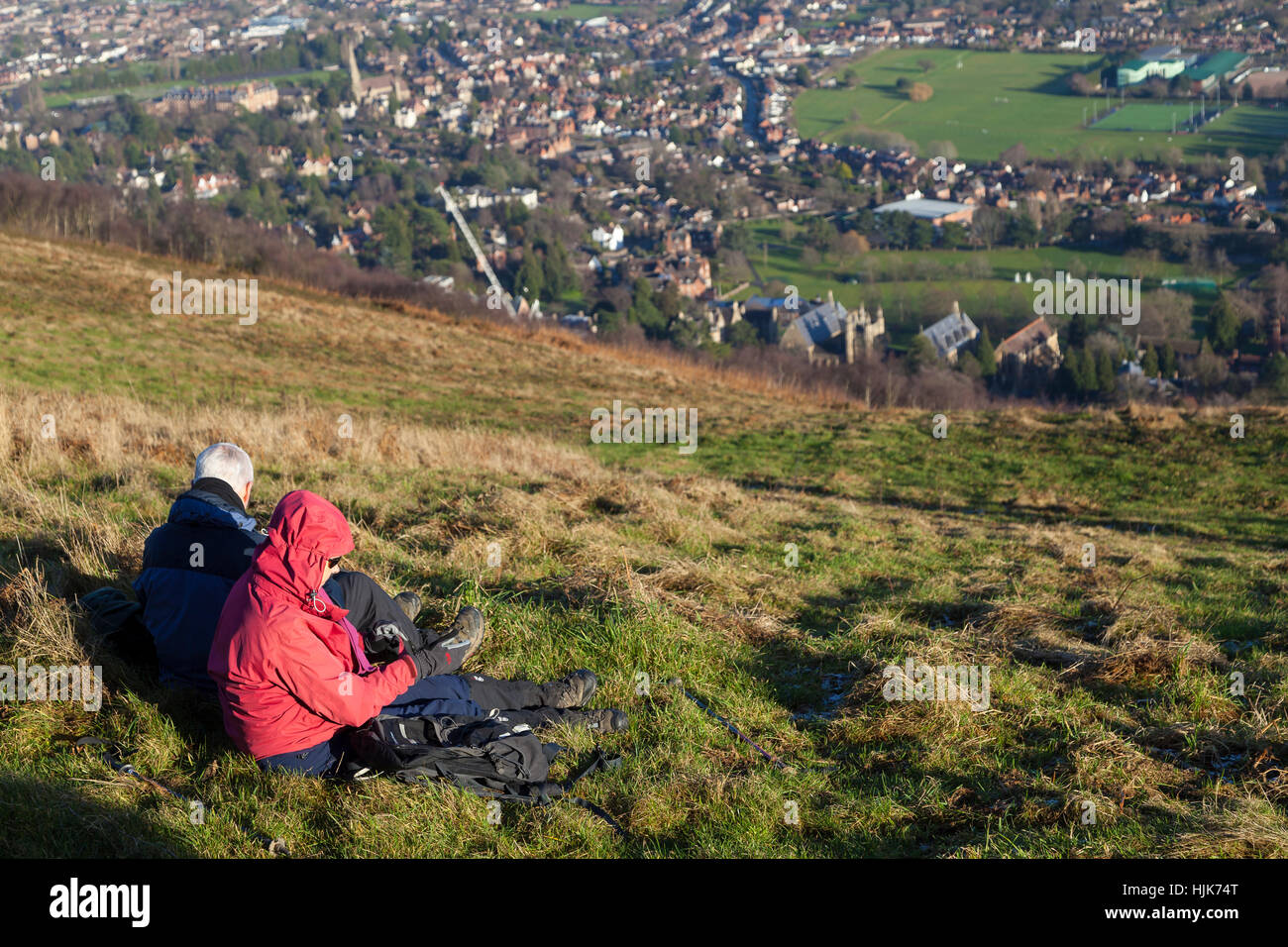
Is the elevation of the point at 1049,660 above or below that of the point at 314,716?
below

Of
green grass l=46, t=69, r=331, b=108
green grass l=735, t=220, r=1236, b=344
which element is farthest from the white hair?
green grass l=46, t=69, r=331, b=108

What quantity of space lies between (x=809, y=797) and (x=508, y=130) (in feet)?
492

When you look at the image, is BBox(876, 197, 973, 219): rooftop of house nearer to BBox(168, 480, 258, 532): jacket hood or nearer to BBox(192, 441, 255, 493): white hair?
BBox(192, 441, 255, 493): white hair

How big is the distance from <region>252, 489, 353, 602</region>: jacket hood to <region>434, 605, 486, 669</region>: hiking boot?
0.96 meters

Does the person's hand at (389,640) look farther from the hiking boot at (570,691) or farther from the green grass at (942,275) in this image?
the green grass at (942,275)

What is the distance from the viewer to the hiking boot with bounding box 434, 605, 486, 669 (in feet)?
15.1

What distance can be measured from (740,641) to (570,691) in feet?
4.16

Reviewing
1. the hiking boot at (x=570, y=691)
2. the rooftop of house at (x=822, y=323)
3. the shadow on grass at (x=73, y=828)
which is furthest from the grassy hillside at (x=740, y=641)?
the rooftop of house at (x=822, y=323)

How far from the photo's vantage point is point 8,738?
4125mm

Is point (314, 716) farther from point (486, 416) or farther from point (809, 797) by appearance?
point (486, 416)

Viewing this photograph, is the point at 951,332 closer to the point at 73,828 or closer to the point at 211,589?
the point at 211,589

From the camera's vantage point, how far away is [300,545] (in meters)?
3.68

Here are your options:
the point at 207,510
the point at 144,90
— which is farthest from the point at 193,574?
the point at 144,90
